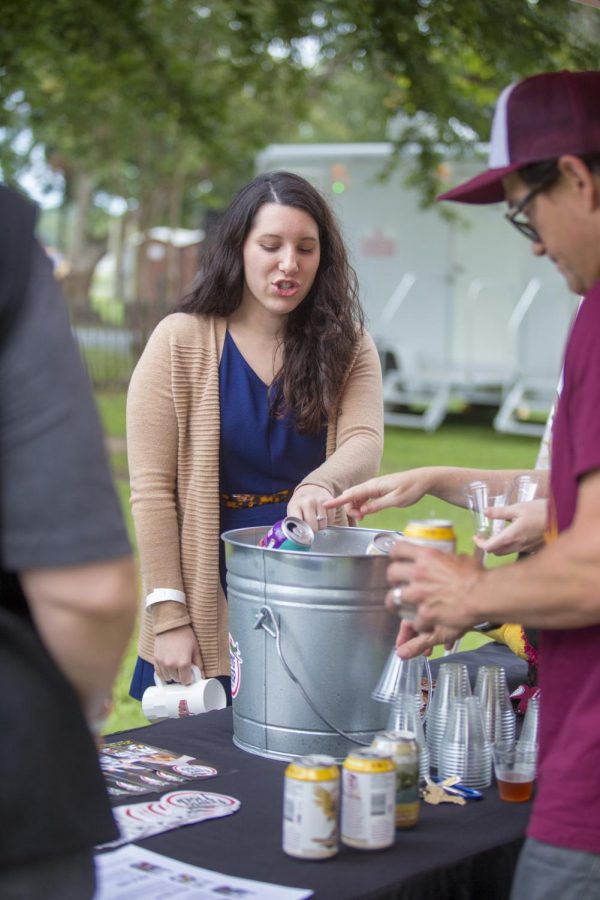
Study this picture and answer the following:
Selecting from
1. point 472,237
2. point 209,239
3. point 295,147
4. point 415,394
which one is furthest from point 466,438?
point 209,239

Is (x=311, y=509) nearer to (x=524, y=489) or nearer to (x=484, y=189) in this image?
(x=524, y=489)

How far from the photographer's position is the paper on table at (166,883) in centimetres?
162

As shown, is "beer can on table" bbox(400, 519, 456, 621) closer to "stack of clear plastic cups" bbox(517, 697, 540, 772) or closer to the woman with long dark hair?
"stack of clear plastic cups" bbox(517, 697, 540, 772)

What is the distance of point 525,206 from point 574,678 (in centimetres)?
64

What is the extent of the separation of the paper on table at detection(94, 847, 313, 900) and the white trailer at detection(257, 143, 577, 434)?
11.2 meters

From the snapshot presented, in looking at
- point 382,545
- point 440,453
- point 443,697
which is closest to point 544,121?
point 382,545

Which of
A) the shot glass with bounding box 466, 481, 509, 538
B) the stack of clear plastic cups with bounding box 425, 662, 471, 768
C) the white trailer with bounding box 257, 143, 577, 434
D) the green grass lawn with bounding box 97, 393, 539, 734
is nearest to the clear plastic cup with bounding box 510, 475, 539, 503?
the shot glass with bounding box 466, 481, 509, 538

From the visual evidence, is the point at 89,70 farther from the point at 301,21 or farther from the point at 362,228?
the point at 362,228

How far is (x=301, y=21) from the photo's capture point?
7.93m

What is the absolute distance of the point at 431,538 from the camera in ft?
5.37

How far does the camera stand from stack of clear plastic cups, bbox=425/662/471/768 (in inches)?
82.7

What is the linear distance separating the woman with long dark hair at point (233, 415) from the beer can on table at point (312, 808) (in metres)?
0.92

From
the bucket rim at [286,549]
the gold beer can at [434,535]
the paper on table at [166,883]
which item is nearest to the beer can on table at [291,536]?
the bucket rim at [286,549]

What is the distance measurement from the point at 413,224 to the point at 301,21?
5.95 meters
